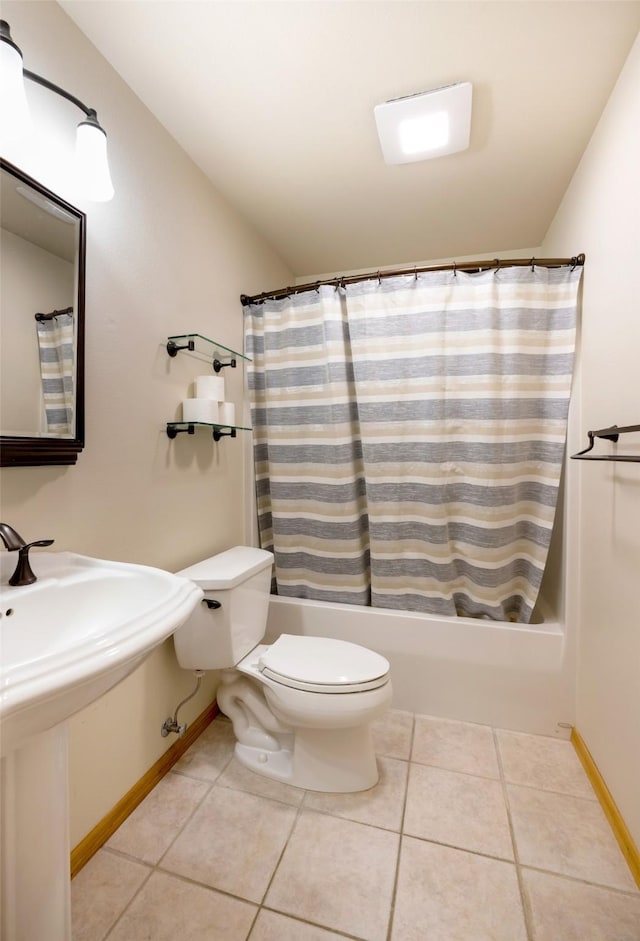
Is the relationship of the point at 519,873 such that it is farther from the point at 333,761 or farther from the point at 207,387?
the point at 207,387

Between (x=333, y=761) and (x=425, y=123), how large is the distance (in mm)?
2243

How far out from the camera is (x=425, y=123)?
4.66ft

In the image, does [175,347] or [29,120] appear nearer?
[29,120]

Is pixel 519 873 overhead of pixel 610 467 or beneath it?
beneath

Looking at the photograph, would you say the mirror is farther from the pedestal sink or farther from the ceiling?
the ceiling

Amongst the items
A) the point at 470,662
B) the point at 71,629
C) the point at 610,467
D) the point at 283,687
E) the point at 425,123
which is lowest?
the point at 470,662

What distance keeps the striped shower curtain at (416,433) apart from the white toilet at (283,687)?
470 millimetres

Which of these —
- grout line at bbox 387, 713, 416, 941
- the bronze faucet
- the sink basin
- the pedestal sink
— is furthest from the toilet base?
the bronze faucet

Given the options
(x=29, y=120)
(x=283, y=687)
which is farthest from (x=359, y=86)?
(x=283, y=687)

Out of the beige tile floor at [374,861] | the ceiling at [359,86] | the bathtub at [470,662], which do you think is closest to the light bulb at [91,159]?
the ceiling at [359,86]

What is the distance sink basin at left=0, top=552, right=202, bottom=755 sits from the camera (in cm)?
55

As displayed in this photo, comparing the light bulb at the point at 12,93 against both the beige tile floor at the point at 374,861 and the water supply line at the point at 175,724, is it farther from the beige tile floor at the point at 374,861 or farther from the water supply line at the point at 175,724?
A: the beige tile floor at the point at 374,861

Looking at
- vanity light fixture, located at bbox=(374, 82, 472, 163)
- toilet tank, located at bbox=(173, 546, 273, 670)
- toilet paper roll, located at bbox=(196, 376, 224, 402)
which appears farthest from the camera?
toilet paper roll, located at bbox=(196, 376, 224, 402)

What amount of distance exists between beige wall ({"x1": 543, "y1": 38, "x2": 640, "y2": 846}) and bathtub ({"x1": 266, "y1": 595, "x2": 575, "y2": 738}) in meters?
0.10
